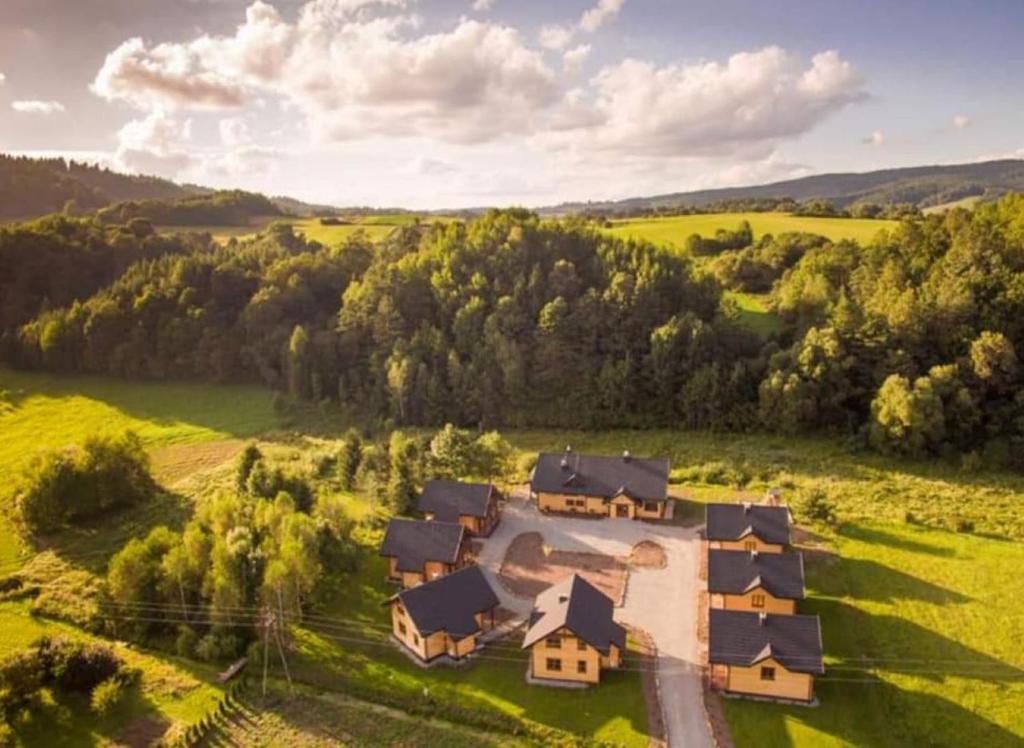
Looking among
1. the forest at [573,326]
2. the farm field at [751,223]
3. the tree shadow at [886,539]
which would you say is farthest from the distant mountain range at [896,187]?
the tree shadow at [886,539]

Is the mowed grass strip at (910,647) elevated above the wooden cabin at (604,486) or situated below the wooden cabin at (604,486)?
below

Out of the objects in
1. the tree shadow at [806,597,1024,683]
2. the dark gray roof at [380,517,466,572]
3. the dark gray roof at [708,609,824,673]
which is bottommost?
the tree shadow at [806,597,1024,683]

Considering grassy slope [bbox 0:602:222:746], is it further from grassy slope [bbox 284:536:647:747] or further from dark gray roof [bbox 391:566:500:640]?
dark gray roof [bbox 391:566:500:640]

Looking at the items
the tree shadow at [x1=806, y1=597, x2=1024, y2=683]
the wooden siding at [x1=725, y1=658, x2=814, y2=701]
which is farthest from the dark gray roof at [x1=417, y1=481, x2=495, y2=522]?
the tree shadow at [x1=806, y1=597, x2=1024, y2=683]

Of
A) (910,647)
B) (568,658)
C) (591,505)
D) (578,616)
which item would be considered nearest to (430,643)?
(568,658)

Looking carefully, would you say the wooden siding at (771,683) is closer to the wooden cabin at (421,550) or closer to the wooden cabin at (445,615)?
the wooden cabin at (445,615)

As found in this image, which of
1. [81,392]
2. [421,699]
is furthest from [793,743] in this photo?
[81,392]
